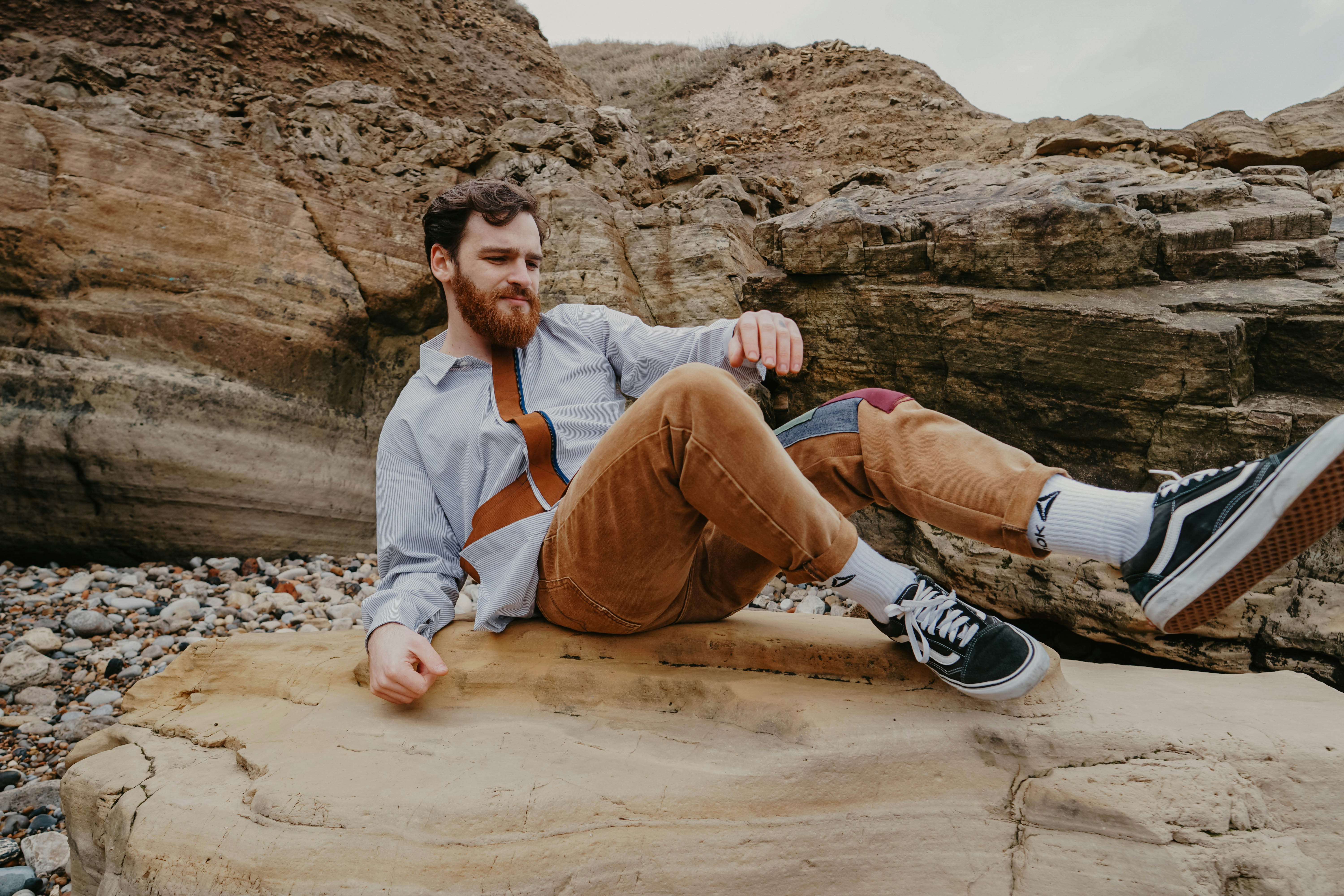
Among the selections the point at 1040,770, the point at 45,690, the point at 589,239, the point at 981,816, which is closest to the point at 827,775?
the point at 981,816

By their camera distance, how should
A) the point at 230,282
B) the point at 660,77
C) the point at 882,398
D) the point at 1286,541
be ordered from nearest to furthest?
the point at 1286,541
the point at 882,398
the point at 230,282
the point at 660,77

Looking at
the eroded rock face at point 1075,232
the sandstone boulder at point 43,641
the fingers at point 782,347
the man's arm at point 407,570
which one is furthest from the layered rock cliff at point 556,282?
the man's arm at point 407,570

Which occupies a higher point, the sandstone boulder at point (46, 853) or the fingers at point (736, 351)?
the fingers at point (736, 351)

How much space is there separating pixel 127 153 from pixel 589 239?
9.49 feet

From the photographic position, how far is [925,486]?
185 centimetres

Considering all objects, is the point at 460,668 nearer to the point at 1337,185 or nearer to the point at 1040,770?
the point at 1040,770

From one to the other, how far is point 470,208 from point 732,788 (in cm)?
212

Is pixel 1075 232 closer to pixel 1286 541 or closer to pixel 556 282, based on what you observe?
pixel 1286 541

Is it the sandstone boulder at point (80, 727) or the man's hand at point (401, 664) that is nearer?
the man's hand at point (401, 664)

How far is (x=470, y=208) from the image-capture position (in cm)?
260

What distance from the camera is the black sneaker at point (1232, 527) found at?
4.53 feet

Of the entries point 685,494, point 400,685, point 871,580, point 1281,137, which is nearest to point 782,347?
point 685,494

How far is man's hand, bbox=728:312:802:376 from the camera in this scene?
2078 millimetres

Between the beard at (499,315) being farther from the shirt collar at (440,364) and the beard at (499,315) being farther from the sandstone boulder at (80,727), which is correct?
the sandstone boulder at (80,727)
